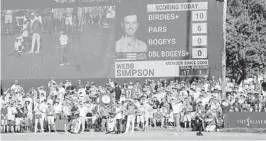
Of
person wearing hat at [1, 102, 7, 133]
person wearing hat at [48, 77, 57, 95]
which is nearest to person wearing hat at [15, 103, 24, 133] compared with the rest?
person wearing hat at [1, 102, 7, 133]

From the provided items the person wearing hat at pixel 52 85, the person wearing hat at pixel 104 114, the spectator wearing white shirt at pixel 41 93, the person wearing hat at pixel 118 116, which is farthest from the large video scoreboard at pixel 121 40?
the person wearing hat at pixel 118 116

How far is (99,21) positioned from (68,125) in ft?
29.3

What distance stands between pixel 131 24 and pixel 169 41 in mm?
2383

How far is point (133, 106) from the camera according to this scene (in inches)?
1325

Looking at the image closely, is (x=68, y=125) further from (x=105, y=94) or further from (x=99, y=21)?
(x=99, y=21)

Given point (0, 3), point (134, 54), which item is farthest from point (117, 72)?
point (0, 3)

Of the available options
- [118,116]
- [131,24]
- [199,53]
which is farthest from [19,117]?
[199,53]

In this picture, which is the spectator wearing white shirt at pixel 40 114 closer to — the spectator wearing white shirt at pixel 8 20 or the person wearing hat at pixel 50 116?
the person wearing hat at pixel 50 116

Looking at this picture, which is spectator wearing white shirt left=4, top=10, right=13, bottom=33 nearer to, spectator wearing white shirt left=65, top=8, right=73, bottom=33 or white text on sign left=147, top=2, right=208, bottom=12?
spectator wearing white shirt left=65, top=8, right=73, bottom=33

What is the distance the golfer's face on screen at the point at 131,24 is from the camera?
41844 millimetres

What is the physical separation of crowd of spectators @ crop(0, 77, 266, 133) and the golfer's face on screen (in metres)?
3.45

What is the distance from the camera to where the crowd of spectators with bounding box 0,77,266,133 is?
1352 inches

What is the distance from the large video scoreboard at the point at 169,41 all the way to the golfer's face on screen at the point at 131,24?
0.56ft

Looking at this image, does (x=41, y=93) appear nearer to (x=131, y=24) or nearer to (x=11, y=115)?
(x=11, y=115)
